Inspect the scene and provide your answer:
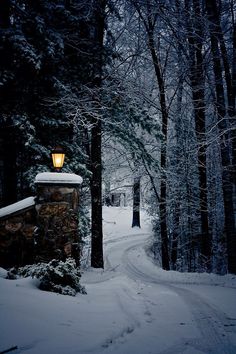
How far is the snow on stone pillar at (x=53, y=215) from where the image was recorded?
17.5ft

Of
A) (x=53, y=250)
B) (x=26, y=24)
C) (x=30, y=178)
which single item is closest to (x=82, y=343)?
(x=53, y=250)

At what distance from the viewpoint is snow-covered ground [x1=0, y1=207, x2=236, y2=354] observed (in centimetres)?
294

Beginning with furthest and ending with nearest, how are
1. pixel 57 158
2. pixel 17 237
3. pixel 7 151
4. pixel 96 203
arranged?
1. pixel 96 203
2. pixel 7 151
3. pixel 57 158
4. pixel 17 237

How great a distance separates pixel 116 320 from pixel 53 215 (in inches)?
93.3

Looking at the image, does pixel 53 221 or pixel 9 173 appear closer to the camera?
pixel 53 221

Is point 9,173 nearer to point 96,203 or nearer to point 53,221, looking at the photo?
point 96,203

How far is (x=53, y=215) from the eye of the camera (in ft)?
17.7

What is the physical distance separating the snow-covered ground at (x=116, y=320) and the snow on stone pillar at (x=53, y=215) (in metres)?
0.84

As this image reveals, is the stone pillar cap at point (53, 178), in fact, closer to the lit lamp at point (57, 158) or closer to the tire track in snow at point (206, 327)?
the lit lamp at point (57, 158)

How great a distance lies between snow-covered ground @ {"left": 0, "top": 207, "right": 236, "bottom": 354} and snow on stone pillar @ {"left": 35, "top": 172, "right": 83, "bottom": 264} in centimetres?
84

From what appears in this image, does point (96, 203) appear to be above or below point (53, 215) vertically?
above

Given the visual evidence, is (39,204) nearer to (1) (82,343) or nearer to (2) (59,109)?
(1) (82,343)

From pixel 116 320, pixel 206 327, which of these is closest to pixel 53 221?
pixel 116 320

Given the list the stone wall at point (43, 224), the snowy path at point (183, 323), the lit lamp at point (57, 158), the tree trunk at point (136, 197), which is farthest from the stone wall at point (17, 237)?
the tree trunk at point (136, 197)
